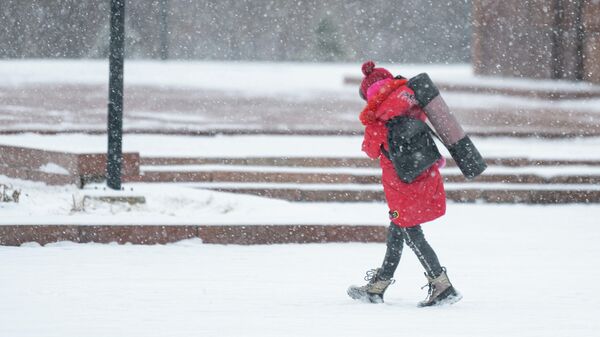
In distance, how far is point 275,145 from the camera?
41.4 ft

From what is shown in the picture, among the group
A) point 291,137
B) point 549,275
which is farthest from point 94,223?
point 291,137

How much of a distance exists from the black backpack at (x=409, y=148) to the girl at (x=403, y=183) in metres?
0.05

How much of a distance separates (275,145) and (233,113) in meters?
3.92

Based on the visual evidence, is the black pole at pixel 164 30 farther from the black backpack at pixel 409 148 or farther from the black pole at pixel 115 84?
the black backpack at pixel 409 148

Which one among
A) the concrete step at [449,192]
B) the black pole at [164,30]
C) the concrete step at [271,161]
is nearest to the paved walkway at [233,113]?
the concrete step at [271,161]

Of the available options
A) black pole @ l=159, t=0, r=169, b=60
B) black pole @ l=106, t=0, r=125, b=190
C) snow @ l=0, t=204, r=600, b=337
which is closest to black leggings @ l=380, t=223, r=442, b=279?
snow @ l=0, t=204, r=600, b=337

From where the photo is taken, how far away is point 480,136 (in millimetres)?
13945

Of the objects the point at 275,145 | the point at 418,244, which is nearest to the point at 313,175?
the point at 275,145

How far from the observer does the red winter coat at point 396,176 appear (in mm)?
5887

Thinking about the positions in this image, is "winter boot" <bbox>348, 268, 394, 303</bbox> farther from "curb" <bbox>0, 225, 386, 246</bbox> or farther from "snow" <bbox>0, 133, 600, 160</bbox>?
"snow" <bbox>0, 133, 600, 160</bbox>

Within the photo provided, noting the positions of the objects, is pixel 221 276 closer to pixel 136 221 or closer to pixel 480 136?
pixel 136 221

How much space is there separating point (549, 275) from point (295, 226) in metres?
1.80

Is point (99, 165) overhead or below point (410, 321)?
overhead

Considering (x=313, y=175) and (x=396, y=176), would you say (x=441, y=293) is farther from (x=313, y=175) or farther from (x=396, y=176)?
(x=313, y=175)
